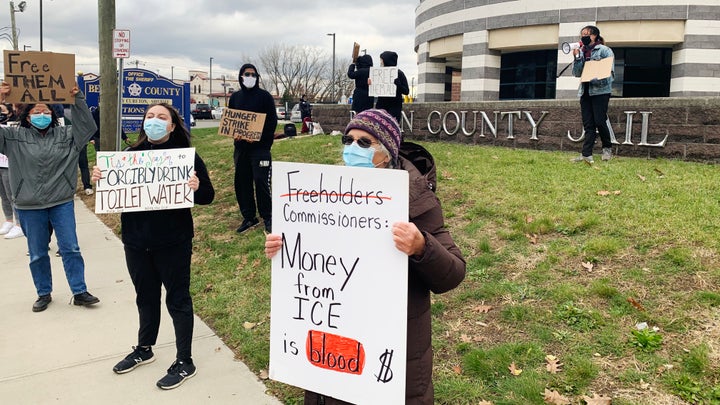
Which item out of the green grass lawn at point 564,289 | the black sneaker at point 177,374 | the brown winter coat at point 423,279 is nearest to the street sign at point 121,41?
the green grass lawn at point 564,289

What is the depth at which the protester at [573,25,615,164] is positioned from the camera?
7.99m

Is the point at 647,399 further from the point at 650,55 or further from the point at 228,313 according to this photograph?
the point at 650,55

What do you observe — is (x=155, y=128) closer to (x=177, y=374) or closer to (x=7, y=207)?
(x=177, y=374)

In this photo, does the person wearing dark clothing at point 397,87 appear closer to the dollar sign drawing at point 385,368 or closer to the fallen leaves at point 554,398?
the fallen leaves at point 554,398

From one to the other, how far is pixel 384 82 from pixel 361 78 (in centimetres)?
96

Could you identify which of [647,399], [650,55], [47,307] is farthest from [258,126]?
[650,55]

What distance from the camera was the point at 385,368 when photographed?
2.16 metres

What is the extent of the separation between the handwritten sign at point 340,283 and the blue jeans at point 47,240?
137 inches

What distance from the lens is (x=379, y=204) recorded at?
82.4 inches

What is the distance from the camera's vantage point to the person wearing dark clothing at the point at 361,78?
982cm

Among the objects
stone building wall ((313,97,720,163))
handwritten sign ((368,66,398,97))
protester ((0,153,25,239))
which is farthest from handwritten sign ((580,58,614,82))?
protester ((0,153,25,239))

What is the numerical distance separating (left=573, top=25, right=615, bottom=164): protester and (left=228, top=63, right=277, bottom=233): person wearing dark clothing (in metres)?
4.69

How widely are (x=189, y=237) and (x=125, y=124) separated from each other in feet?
26.7

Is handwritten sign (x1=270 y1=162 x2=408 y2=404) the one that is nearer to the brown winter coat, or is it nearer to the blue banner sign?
the brown winter coat
